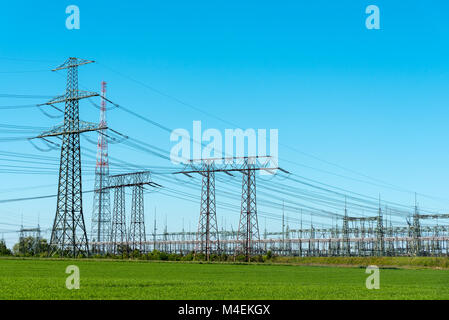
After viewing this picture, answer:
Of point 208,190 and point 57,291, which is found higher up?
point 208,190

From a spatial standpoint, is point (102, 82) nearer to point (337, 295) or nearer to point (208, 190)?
point (208, 190)

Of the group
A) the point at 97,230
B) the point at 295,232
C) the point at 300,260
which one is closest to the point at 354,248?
the point at 295,232

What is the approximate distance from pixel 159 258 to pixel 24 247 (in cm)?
6184

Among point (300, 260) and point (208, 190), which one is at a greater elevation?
point (208, 190)

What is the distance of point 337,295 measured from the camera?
950 inches

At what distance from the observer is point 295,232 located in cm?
15375

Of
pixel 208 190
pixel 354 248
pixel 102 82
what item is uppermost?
pixel 102 82

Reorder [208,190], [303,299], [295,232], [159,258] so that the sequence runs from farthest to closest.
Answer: [295,232]
[159,258]
[208,190]
[303,299]

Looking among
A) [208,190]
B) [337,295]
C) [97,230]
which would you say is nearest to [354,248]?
[97,230]
